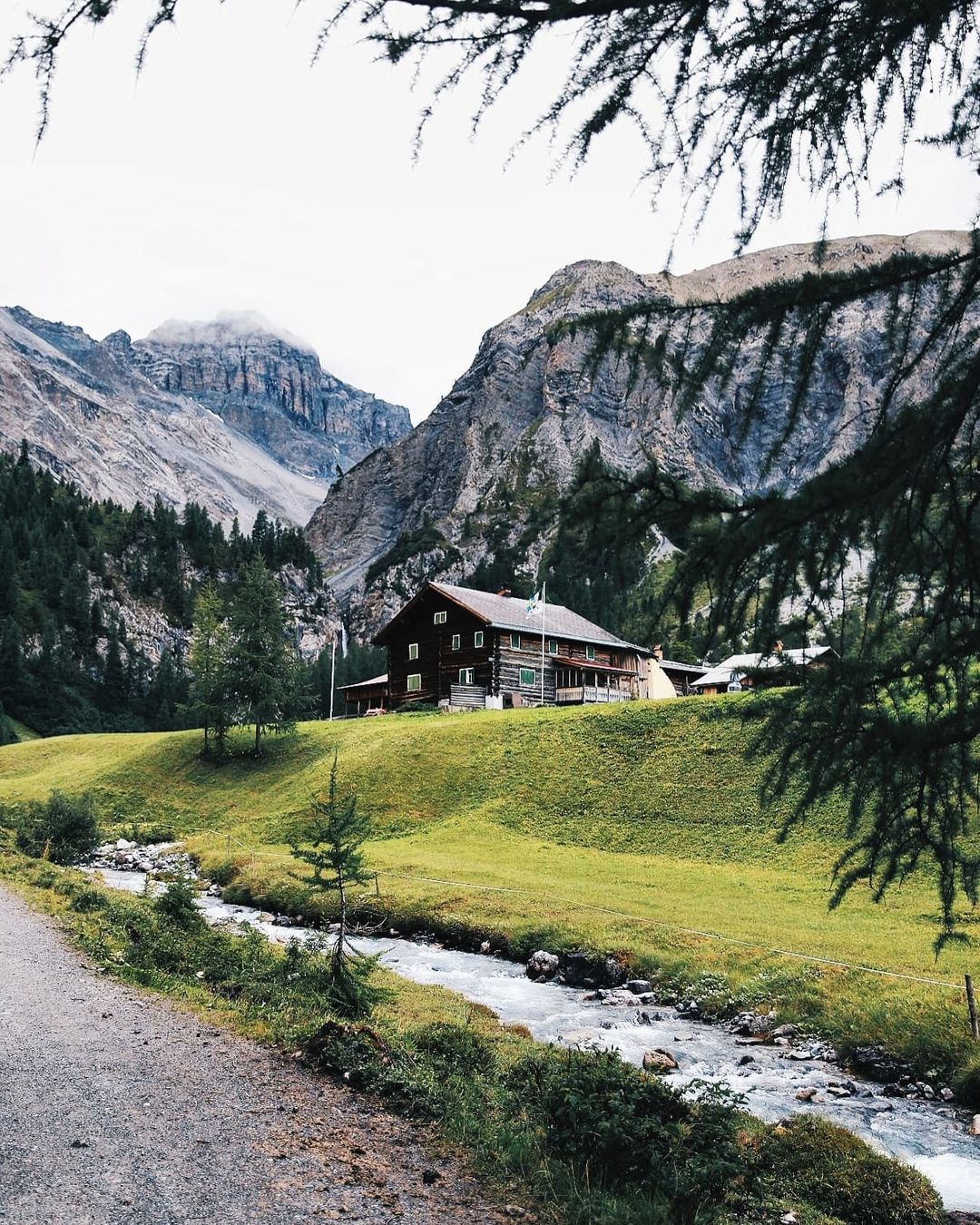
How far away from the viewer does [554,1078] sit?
30.5 feet

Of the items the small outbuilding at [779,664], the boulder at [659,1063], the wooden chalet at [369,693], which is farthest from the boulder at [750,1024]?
the wooden chalet at [369,693]

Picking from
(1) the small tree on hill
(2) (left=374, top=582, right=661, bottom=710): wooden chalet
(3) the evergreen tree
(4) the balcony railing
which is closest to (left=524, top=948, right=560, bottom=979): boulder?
(3) the evergreen tree

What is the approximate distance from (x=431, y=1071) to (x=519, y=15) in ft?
34.5

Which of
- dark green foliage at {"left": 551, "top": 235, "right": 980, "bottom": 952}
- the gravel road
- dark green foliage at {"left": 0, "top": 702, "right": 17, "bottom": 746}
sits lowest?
dark green foliage at {"left": 0, "top": 702, "right": 17, "bottom": 746}

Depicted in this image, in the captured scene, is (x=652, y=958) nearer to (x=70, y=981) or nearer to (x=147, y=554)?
(x=70, y=981)

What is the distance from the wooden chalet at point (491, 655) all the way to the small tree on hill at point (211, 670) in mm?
13170

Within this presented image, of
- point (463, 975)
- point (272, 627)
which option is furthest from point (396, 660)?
point (463, 975)

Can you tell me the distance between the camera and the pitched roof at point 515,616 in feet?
201

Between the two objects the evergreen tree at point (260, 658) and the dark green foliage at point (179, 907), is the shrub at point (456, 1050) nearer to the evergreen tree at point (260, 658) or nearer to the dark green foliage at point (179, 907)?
the dark green foliage at point (179, 907)

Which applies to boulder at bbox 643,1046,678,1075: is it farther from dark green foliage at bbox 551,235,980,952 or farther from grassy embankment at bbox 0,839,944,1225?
dark green foliage at bbox 551,235,980,952

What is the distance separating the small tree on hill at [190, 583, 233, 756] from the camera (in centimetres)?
5462

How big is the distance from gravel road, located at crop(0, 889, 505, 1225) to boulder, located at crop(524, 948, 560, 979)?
10018mm

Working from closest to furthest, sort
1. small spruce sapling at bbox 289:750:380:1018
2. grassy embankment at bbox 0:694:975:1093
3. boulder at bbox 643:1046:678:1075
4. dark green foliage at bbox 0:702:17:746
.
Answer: small spruce sapling at bbox 289:750:380:1018, boulder at bbox 643:1046:678:1075, grassy embankment at bbox 0:694:975:1093, dark green foliage at bbox 0:702:17:746

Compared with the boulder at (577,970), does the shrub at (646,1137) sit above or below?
above
